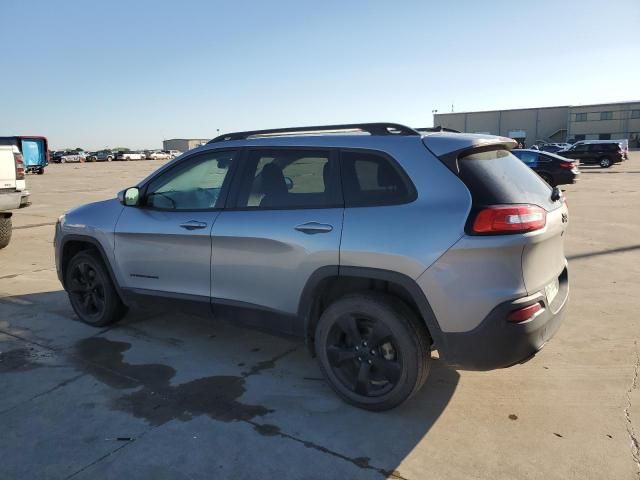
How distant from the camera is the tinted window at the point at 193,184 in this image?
4.11 m

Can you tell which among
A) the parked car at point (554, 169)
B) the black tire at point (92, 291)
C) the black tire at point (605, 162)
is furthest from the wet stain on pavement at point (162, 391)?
the black tire at point (605, 162)

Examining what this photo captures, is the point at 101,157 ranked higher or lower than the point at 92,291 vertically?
higher

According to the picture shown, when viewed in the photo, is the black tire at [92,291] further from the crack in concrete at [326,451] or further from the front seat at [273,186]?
the crack in concrete at [326,451]

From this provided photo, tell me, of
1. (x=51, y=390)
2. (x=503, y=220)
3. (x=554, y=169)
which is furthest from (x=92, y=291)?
(x=554, y=169)

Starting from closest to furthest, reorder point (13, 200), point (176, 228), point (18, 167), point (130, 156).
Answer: point (176, 228) < point (13, 200) < point (18, 167) < point (130, 156)

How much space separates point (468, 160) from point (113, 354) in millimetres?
3236

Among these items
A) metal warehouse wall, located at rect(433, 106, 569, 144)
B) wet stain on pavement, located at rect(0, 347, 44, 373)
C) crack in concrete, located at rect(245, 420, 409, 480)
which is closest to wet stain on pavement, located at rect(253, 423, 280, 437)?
crack in concrete, located at rect(245, 420, 409, 480)

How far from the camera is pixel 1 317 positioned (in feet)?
17.6

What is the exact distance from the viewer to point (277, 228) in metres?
3.55

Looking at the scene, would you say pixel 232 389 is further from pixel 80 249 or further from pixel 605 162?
pixel 605 162

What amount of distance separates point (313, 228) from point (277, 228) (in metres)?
0.30

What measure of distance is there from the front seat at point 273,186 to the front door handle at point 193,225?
54 cm

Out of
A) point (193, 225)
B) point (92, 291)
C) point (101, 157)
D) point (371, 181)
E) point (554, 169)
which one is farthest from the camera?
point (101, 157)

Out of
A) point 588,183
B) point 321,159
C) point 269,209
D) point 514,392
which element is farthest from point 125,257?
point 588,183
